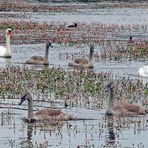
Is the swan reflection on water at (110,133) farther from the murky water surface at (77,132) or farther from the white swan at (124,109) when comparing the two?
the white swan at (124,109)

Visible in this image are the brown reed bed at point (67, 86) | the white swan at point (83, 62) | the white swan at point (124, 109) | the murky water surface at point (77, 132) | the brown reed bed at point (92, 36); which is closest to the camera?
the murky water surface at point (77, 132)

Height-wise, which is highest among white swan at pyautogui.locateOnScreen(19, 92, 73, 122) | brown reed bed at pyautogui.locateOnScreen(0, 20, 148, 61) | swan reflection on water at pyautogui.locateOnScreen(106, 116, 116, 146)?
brown reed bed at pyautogui.locateOnScreen(0, 20, 148, 61)

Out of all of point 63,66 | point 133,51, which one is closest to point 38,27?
point 133,51

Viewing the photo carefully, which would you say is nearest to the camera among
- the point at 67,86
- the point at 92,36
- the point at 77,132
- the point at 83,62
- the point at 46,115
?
the point at 77,132

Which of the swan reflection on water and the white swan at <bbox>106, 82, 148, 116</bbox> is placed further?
the white swan at <bbox>106, 82, 148, 116</bbox>

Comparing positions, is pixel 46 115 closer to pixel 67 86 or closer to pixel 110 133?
pixel 110 133

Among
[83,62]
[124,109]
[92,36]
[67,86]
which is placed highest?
[92,36]

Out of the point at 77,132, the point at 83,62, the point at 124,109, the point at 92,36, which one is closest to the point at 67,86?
the point at 124,109

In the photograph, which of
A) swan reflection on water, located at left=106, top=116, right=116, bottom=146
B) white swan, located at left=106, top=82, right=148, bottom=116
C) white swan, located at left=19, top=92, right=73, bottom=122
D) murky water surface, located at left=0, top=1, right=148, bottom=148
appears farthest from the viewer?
white swan, located at left=106, top=82, right=148, bottom=116

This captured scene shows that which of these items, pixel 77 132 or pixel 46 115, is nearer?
pixel 77 132

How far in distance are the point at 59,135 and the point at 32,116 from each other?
1959 millimetres

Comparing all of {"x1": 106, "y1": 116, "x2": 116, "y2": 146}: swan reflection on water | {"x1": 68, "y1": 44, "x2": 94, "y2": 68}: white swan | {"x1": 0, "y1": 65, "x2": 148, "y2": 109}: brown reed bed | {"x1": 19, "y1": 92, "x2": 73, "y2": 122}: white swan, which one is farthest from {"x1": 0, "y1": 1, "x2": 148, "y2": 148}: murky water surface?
{"x1": 68, "y1": 44, "x2": 94, "y2": 68}: white swan

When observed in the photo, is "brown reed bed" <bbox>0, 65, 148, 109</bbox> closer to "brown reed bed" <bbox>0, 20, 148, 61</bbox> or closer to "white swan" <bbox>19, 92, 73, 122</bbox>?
"white swan" <bbox>19, 92, 73, 122</bbox>

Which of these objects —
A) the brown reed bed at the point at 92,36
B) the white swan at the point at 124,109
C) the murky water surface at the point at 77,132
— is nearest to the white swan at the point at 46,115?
the murky water surface at the point at 77,132
